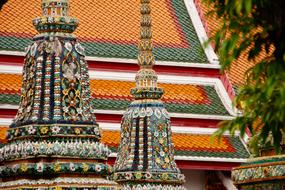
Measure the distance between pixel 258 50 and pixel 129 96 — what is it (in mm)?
17235

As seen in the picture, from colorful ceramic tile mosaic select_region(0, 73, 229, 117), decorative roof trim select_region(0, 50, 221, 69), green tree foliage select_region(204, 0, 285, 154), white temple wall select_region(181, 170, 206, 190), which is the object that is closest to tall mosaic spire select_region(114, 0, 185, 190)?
green tree foliage select_region(204, 0, 285, 154)

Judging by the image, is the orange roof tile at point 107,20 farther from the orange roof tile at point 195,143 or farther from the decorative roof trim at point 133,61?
the orange roof tile at point 195,143

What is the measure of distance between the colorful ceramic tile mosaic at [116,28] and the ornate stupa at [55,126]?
13605 millimetres

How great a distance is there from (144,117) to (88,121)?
4.33 meters

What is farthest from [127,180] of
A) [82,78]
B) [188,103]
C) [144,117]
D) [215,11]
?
[188,103]

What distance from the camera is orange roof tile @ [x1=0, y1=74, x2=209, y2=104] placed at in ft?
85.6

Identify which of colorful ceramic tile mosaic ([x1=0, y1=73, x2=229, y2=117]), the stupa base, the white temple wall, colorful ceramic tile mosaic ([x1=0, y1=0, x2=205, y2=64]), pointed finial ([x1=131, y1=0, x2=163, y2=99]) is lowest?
the stupa base

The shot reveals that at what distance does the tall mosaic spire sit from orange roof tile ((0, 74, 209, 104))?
28.7 feet

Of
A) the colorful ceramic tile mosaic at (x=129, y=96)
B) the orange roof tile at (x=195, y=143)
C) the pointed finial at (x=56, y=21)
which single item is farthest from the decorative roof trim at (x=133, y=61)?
the pointed finial at (x=56, y=21)

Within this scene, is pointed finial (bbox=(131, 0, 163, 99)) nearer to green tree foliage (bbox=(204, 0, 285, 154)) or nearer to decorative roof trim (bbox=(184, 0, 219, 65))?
green tree foliage (bbox=(204, 0, 285, 154))

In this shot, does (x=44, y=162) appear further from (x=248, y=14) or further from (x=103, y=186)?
(x=248, y=14)

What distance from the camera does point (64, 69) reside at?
13.0m

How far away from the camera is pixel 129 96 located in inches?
1057

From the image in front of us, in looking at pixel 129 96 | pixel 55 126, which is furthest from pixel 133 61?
pixel 55 126
